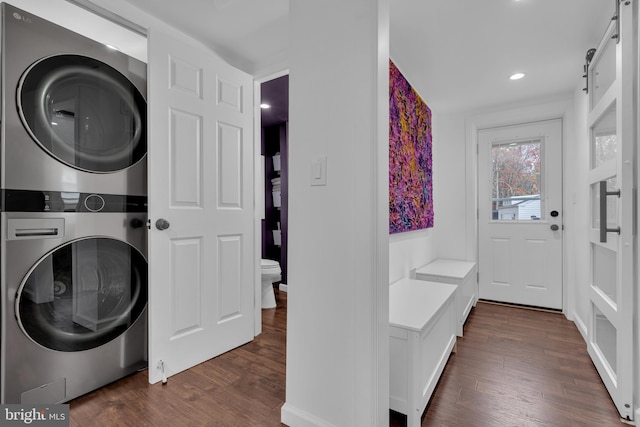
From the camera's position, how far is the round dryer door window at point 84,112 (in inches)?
58.2

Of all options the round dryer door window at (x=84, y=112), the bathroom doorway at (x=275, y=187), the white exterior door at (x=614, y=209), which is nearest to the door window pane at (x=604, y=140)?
the white exterior door at (x=614, y=209)

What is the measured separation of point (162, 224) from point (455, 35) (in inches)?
88.8

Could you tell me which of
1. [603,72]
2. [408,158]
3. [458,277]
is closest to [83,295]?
[408,158]

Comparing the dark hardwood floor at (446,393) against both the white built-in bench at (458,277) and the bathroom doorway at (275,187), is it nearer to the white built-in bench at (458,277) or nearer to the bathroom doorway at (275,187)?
the white built-in bench at (458,277)

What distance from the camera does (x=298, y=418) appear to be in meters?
1.41

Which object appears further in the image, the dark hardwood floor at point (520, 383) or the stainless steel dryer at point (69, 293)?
the dark hardwood floor at point (520, 383)

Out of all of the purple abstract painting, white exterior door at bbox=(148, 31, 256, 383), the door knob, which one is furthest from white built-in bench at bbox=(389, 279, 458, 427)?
the door knob

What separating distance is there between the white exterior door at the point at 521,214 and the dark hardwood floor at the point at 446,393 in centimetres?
109

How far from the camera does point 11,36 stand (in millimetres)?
1391

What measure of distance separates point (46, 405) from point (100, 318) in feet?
1.36

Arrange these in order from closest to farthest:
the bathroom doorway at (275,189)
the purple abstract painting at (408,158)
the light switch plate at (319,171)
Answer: the light switch plate at (319,171), the purple abstract painting at (408,158), the bathroom doorway at (275,189)

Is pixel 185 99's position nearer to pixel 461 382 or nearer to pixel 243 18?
pixel 243 18

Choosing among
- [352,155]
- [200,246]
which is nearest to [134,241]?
[200,246]

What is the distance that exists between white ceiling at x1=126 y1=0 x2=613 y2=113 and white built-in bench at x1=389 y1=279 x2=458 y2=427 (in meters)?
1.75
